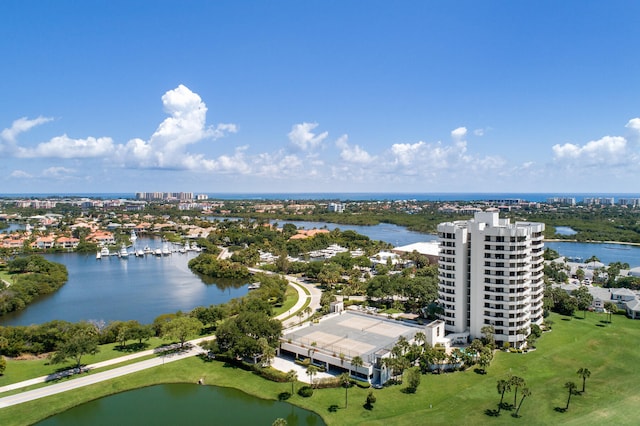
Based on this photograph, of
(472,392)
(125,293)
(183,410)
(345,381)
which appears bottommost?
(125,293)

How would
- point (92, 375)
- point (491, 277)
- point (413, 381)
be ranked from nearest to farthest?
1. point (413, 381)
2. point (92, 375)
3. point (491, 277)

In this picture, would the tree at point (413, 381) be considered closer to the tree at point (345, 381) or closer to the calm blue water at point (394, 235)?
the tree at point (345, 381)

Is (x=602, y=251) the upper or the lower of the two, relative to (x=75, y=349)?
lower

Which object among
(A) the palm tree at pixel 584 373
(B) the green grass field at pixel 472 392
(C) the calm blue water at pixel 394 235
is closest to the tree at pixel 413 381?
(B) the green grass field at pixel 472 392

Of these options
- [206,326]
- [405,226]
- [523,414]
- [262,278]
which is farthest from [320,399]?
[405,226]

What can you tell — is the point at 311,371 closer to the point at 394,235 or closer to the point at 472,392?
the point at 472,392

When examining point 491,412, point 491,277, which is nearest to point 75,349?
point 491,412

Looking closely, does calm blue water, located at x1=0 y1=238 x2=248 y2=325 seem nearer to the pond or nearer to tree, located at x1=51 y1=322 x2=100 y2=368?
tree, located at x1=51 y1=322 x2=100 y2=368
